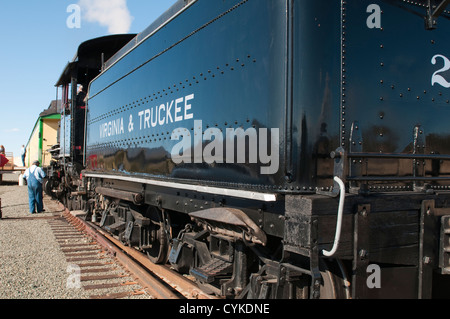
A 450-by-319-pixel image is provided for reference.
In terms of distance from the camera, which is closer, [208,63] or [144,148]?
[208,63]

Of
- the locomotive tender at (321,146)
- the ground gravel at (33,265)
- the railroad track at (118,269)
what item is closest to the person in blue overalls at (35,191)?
the ground gravel at (33,265)

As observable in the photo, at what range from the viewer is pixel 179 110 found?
161 inches

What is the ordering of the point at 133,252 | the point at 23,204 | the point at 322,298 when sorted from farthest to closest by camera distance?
1. the point at 23,204
2. the point at 133,252
3. the point at 322,298

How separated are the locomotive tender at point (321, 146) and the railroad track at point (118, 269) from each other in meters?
0.82

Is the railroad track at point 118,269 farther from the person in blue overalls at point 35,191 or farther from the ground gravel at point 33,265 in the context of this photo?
the person in blue overalls at point 35,191

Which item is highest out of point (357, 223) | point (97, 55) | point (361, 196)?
point (97, 55)

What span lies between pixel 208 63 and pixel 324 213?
5.99 feet

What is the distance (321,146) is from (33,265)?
16.1ft

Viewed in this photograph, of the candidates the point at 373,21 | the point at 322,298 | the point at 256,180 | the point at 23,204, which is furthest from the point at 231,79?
the point at 23,204

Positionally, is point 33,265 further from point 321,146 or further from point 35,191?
point 35,191

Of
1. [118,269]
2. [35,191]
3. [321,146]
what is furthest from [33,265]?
[35,191]

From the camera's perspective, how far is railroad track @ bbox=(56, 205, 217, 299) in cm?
436

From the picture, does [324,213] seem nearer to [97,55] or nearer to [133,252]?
[133,252]

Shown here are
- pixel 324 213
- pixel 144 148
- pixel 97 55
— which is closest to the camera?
pixel 324 213
